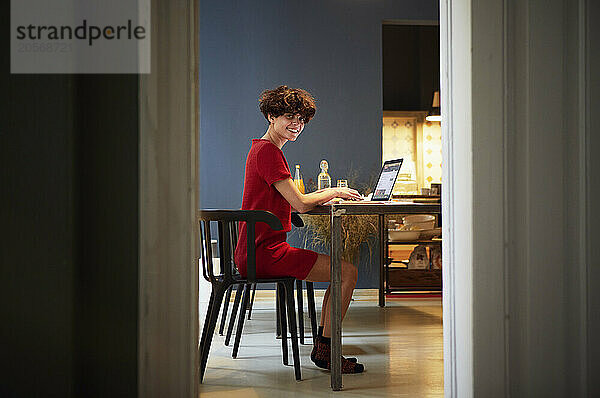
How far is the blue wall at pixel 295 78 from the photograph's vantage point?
517cm

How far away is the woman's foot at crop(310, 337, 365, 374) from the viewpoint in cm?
265

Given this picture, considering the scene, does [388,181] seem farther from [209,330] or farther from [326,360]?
[209,330]

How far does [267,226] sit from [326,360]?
64 cm

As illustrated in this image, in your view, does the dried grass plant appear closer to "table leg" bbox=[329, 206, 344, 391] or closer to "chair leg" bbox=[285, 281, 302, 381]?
"chair leg" bbox=[285, 281, 302, 381]

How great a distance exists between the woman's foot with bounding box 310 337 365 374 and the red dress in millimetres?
320

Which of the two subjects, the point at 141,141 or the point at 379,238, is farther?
the point at 379,238

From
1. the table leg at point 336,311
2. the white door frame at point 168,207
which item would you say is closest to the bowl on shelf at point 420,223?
the table leg at point 336,311

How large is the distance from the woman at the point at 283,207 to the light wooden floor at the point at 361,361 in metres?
0.17

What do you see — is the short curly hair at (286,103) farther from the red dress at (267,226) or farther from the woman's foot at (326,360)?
the woman's foot at (326,360)

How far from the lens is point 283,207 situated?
275cm
